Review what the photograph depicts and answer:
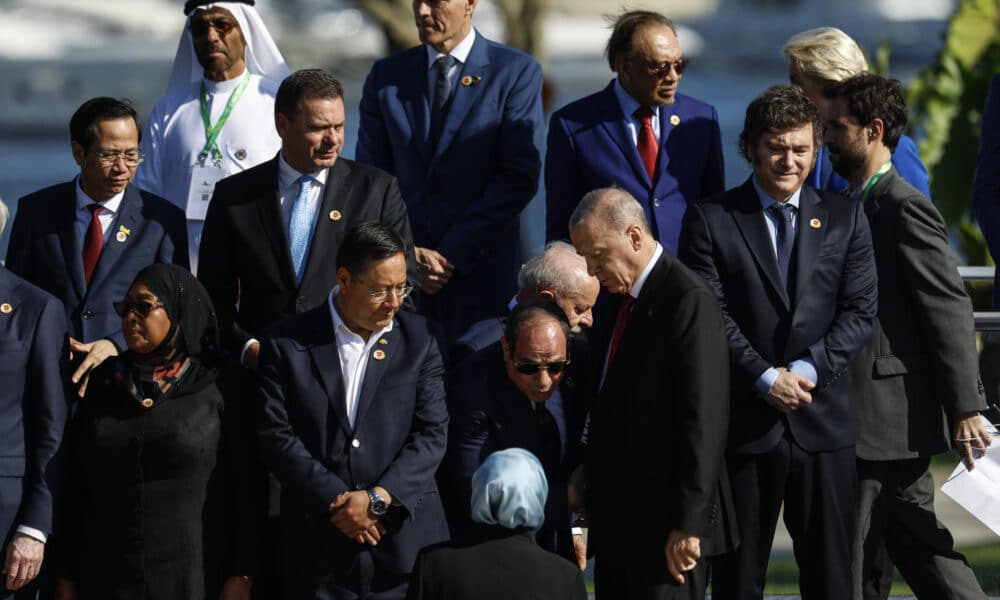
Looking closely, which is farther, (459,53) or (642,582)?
(459,53)

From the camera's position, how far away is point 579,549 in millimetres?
5246

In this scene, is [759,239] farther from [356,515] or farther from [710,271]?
[356,515]

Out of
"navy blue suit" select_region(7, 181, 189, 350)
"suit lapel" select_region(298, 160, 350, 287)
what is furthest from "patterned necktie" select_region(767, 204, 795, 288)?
"navy blue suit" select_region(7, 181, 189, 350)

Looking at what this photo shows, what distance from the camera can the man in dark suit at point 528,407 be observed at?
4.88m

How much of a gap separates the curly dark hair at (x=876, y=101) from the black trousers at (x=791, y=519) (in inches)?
46.2

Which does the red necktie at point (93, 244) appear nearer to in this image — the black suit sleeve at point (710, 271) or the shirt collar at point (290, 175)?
the shirt collar at point (290, 175)

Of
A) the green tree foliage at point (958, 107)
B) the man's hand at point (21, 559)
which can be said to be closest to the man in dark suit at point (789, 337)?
the man's hand at point (21, 559)

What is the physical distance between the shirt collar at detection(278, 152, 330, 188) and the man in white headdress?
621mm

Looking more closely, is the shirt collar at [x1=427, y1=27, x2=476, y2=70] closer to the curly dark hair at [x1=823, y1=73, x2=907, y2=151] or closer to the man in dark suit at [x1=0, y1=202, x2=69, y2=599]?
the curly dark hair at [x1=823, y1=73, x2=907, y2=151]

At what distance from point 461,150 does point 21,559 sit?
206 cm

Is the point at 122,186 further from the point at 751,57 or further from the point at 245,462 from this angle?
the point at 751,57

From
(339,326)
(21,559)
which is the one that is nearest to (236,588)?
(21,559)

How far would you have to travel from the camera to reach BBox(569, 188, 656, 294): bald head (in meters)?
4.77

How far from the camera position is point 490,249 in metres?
5.89
